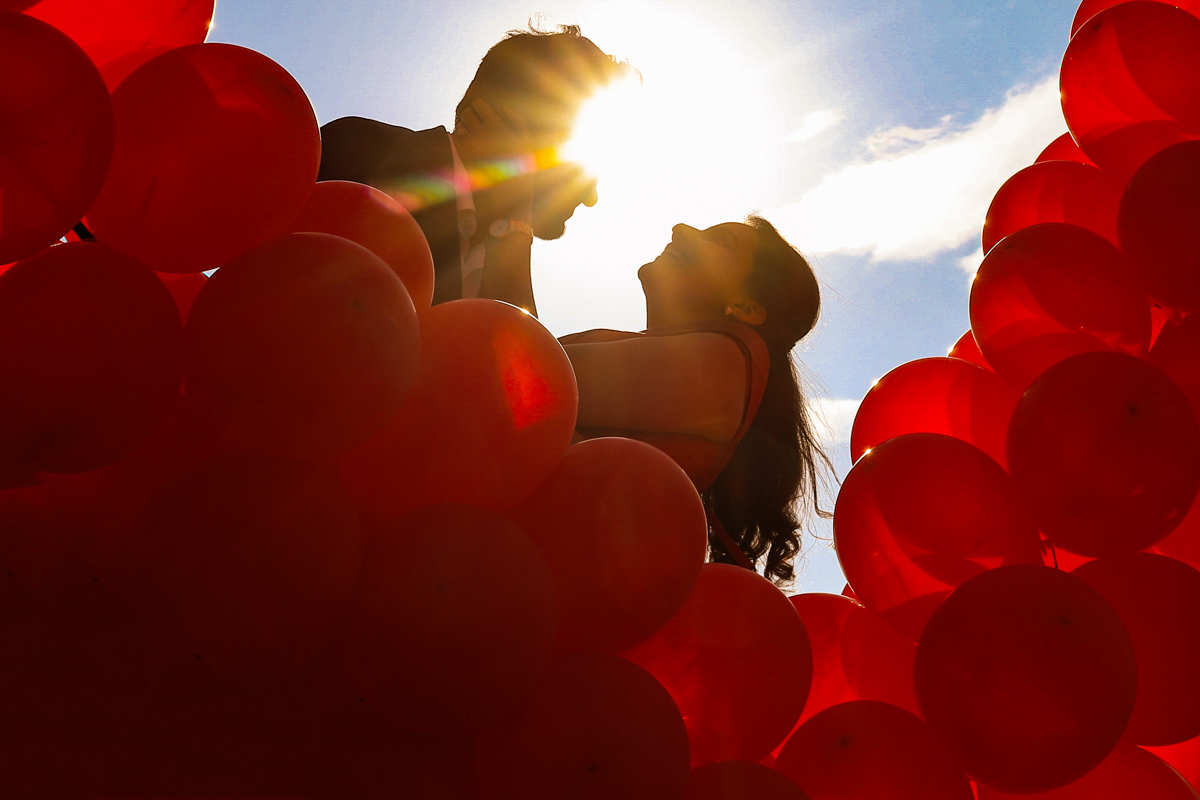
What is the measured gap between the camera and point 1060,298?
5.20ft

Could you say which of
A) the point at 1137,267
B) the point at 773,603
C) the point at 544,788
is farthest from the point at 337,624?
the point at 1137,267

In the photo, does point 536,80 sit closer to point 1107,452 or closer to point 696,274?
point 696,274

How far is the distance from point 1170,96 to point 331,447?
1899 millimetres

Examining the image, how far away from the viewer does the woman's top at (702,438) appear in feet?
6.43

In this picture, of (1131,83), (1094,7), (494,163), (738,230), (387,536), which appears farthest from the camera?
(738,230)

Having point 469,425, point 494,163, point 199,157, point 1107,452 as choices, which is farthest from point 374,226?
point 494,163

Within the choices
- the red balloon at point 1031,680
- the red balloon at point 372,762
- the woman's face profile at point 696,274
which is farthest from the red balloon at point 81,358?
the woman's face profile at point 696,274

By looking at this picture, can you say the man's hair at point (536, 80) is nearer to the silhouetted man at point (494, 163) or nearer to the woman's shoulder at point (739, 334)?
the silhouetted man at point (494, 163)

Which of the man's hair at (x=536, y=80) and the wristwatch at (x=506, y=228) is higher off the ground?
the man's hair at (x=536, y=80)

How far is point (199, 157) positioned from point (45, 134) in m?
0.16

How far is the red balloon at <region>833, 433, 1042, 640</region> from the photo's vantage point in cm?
136

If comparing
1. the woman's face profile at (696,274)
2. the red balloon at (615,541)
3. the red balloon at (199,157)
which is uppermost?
the red balloon at (199,157)

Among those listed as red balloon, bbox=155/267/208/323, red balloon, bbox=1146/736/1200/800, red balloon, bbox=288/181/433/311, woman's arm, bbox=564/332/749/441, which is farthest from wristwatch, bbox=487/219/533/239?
red balloon, bbox=1146/736/1200/800

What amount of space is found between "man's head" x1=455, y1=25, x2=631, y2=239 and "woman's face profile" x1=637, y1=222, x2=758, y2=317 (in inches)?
18.3
